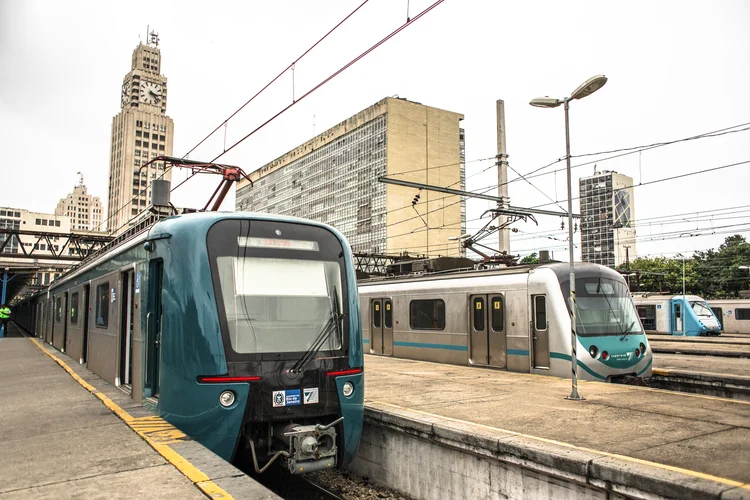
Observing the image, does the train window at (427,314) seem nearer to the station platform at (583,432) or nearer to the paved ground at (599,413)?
the paved ground at (599,413)

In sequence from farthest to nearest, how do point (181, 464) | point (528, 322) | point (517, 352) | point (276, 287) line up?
1. point (517, 352)
2. point (528, 322)
3. point (276, 287)
4. point (181, 464)

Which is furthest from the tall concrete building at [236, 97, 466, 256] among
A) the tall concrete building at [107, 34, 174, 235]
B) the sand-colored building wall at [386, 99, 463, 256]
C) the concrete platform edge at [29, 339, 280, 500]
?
the concrete platform edge at [29, 339, 280, 500]

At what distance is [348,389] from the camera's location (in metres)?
6.91

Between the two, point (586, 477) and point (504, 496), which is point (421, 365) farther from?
point (586, 477)

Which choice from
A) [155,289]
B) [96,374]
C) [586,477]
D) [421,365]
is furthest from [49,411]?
[421,365]

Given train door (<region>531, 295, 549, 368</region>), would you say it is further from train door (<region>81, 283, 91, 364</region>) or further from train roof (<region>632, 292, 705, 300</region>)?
train roof (<region>632, 292, 705, 300</region>)

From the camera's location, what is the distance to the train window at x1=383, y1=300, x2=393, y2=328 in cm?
1889

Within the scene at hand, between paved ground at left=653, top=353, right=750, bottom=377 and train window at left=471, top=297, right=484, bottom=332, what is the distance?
17.0ft

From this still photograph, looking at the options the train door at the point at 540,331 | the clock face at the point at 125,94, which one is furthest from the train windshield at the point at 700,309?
the clock face at the point at 125,94

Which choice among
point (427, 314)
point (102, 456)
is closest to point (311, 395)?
point (102, 456)

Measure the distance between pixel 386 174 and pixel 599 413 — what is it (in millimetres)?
76246

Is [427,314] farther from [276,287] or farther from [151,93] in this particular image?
[151,93]

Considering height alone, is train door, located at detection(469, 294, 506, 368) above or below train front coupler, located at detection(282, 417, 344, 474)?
above

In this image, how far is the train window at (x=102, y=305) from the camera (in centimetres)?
1050
